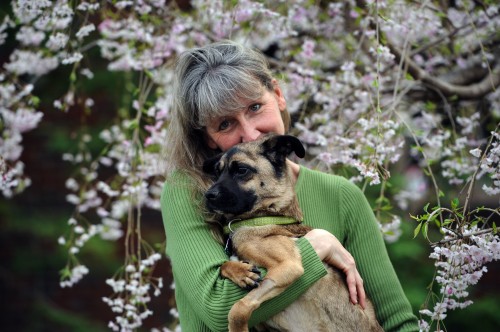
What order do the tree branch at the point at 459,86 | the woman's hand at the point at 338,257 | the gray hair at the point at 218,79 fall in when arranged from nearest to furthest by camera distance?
the woman's hand at the point at 338,257 → the gray hair at the point at 218,79 → the tree branch at the point at 459,86

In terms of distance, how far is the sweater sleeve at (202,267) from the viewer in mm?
2818

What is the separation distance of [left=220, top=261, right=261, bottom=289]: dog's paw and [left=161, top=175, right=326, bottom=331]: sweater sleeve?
24 mm

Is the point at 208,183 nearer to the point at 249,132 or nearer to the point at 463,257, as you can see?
the point at 249,132

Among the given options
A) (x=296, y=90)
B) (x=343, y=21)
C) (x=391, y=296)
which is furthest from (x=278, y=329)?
(x=343, y=21)

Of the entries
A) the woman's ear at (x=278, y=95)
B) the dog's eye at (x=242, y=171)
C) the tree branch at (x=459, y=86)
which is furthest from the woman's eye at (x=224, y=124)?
the tree branch at (x=459, y=86)

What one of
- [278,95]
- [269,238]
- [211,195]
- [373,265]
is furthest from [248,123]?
[373,265]

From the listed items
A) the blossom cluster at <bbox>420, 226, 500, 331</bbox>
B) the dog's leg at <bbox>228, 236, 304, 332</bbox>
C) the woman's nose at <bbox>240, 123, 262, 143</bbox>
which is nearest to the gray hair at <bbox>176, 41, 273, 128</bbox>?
the woman's nose at <bbox>240, 123, 262, 143</bbox>

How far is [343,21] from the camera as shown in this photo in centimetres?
538

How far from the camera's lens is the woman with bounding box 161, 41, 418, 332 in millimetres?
3107

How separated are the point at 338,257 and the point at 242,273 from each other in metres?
0.50

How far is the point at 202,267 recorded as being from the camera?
289 centimetres

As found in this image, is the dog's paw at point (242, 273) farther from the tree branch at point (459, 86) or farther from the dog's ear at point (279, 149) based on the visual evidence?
the tree branch at point (459, 86)

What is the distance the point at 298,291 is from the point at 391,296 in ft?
2.17

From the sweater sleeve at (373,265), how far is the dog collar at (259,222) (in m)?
0.31
